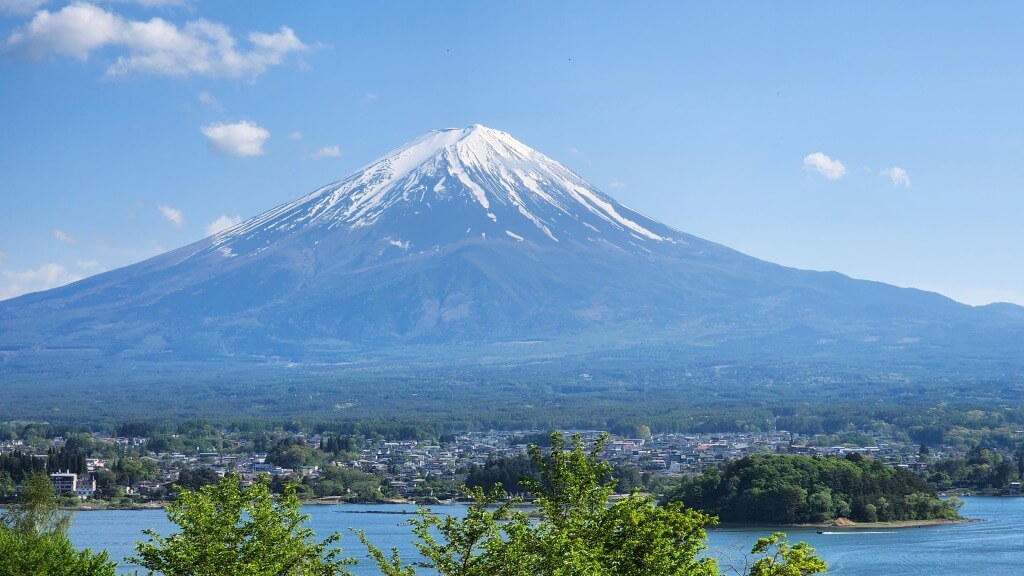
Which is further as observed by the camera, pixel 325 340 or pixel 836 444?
pixel 325 340

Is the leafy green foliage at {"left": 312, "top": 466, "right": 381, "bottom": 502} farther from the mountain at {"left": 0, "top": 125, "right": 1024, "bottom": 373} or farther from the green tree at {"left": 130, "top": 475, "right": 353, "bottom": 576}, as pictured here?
the mountain at {"left": 0, "top": 125, "right": 1024, "bottom": 373}

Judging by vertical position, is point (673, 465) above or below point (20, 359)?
below

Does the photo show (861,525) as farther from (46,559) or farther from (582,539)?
(582,539)

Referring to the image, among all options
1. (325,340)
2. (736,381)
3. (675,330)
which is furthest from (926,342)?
A: (325,340)

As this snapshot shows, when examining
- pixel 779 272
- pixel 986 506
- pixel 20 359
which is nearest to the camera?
pixel 986 506

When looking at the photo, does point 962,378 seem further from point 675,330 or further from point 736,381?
point 675,330

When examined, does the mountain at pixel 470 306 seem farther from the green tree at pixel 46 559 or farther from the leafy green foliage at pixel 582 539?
the leafy green foliage at pixel 582 539

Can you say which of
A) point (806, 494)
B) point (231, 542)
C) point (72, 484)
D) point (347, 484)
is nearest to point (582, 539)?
point (231, 542)
